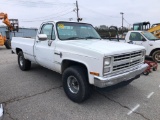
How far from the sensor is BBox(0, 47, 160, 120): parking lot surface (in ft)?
11.4

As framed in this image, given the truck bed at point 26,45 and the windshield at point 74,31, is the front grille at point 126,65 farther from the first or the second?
the truck bed at point 26,45

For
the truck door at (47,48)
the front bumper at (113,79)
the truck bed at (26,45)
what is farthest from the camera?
the truck bed at (26,45)

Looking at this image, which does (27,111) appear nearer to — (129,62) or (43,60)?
(43,60)

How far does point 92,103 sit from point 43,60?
207 centimetres

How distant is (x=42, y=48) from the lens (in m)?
5.10

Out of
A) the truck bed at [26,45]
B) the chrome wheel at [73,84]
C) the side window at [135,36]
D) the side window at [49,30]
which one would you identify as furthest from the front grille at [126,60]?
the side window at [135,36]

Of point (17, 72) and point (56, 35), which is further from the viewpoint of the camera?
point (17, 72)

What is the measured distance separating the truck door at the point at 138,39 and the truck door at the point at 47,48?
5.89 m

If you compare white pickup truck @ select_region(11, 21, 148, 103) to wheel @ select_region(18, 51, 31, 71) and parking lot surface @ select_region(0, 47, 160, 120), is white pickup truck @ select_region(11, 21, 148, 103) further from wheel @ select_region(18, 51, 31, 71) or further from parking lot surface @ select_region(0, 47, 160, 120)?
wheel @ select_region(18, 51, 31, 71)

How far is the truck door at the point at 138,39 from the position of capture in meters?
9.07

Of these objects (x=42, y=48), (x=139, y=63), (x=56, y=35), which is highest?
(x=56, y=35)

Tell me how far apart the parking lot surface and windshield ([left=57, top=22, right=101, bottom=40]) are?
1.59m

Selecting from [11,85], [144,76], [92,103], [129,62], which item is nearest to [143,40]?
[144,76]

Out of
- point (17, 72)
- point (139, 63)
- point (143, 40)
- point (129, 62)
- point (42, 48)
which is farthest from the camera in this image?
point (143, 40)
